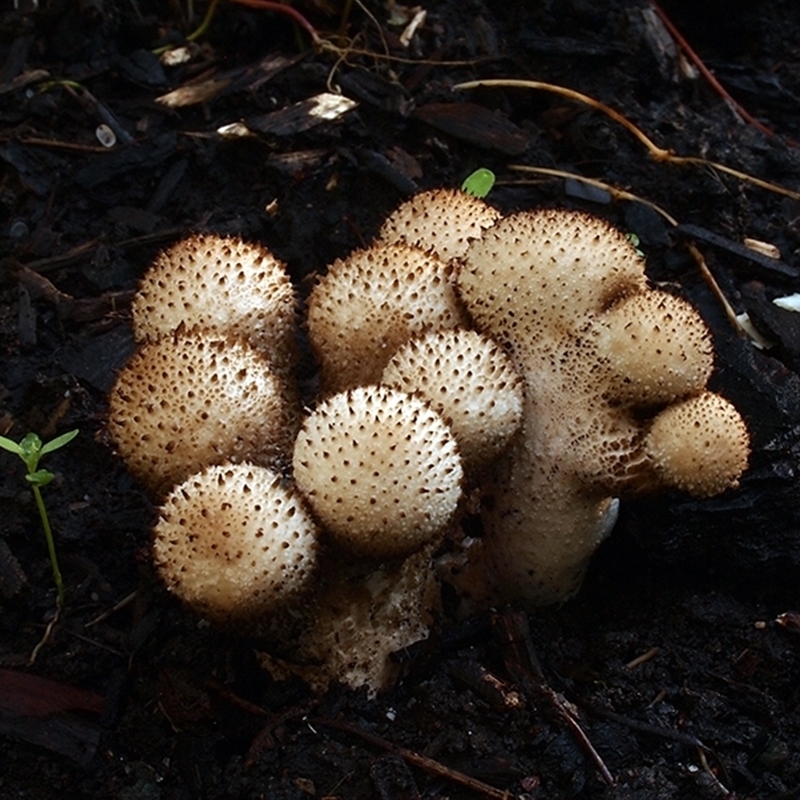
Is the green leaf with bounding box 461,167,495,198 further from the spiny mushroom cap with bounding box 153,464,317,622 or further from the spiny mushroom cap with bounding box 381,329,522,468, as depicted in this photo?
the spiny mushroom cap with bounding box 153,464,317,622

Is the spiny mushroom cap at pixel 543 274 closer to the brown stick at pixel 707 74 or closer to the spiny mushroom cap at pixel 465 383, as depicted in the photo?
the spiny mushroom cap at pixel 465 383

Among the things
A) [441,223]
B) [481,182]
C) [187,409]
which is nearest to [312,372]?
[441,223]

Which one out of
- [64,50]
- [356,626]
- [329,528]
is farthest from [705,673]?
[64,50]

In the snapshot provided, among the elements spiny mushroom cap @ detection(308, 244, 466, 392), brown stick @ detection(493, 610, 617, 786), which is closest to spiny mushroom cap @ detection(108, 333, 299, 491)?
spiny mushroom cap @ detection(308, 244, 466, 392)

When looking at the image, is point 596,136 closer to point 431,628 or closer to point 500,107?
point 500,107

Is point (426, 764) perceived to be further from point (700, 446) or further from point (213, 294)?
point (213, 294)

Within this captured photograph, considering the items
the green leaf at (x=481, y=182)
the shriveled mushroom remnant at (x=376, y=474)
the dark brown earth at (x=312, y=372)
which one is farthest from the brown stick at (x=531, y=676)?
the green leaf at (x=481, y=182)
